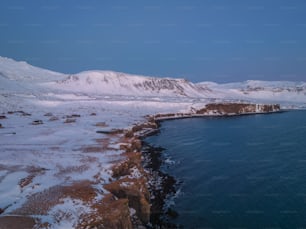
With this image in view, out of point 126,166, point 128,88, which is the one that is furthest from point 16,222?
point 128,88

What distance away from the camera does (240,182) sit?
1121 inches

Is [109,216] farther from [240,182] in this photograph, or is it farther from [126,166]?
[240,182]

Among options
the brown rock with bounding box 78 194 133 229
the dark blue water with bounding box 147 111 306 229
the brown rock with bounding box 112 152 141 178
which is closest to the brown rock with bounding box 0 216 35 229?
the brown rock with bounding box 78 194 133 229

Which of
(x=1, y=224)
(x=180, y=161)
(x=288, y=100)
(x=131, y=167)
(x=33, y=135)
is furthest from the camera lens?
(x=288, y=100)

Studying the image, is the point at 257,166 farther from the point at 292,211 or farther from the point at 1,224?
the point at 1,224

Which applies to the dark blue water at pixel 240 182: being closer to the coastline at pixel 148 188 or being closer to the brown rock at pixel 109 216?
the coastline at pixel 148 188

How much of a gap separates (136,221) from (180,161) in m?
19.1

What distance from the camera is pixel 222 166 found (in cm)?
3500

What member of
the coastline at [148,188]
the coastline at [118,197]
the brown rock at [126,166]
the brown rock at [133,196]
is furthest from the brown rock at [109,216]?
the brown rock at [126,166]

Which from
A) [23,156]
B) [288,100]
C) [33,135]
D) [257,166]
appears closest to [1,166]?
[23,156]

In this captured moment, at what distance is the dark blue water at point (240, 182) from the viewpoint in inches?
820

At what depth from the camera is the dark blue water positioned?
68.3 feet

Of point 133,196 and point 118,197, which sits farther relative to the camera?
point 133,196

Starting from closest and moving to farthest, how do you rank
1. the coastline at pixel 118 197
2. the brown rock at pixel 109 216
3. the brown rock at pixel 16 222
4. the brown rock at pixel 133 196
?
the brown rock at pixel 16 222 < the brown rock at pixel 109 216 < the coastline at pixel 118 197 < the brown rock at pixel 133 196
